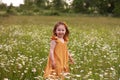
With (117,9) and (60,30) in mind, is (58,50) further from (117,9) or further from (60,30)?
(117,9)

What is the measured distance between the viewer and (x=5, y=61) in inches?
309

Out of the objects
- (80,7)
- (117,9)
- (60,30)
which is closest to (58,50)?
(60,30)

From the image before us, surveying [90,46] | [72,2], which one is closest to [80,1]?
[72,2]

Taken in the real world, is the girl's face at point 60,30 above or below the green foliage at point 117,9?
above

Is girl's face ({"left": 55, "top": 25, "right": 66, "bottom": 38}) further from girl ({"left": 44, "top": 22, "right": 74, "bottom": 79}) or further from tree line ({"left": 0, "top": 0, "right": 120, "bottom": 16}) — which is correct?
tree line ({"left": 0, "top": 0, "right": 120, "bottom": 16})

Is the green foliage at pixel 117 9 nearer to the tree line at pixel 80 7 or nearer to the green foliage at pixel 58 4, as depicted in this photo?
the tree line at pixel 80 7

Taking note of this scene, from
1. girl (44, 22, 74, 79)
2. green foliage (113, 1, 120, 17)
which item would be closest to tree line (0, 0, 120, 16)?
green foliage (113, 1, 120, 17)

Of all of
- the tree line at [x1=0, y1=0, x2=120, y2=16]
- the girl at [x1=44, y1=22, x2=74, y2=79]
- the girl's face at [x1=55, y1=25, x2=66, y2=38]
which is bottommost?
the tree line at [x1=0, y1=0, x2=120, y2=16]

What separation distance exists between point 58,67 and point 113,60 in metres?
2.21

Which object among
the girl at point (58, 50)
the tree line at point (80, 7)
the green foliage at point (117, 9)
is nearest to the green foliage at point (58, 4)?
the tree line at point (80, 7)

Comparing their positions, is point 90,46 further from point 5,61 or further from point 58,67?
point 58,67

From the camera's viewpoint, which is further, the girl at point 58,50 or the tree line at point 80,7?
the tree line at point 80,7

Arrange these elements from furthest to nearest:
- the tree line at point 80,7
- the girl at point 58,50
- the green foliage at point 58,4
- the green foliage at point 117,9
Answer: the green foliage at point 58,4, the tree line at point 80,7, the green foliage at point 117,9, the girl at point 58,50

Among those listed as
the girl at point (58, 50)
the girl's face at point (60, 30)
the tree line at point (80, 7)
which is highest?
the girl's face at point (60, 30)
